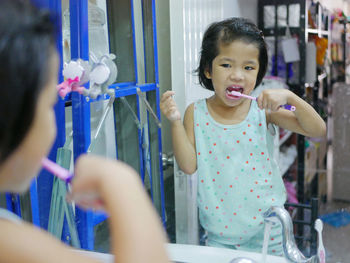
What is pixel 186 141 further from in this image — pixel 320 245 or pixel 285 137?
pixel 320 245

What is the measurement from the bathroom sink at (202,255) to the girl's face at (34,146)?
1.21 ft

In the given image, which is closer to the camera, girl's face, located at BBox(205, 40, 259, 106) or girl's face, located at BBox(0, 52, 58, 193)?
girl's face, located at BBox(0, 52, 58, 193)

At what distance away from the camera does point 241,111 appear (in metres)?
0.66

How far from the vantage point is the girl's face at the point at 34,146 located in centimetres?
30

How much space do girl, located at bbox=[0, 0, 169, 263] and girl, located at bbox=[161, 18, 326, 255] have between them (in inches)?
15.3

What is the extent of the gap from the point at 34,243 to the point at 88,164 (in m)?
0.07

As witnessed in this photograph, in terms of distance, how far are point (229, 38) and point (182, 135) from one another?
0.19 metres

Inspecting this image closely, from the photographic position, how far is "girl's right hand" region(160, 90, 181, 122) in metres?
0.72

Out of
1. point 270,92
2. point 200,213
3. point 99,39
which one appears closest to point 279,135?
point 270,92

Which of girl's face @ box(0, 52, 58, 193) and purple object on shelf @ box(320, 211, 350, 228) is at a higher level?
girl's face @ box(0, 52, 58, 193)

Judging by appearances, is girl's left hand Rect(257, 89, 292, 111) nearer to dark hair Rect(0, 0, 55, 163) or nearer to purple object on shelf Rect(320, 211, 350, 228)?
purple object on shelf Rect(320, 211, 350, 228)

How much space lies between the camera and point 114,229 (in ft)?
0.95

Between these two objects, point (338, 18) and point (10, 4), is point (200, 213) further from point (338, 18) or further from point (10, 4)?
point (10, 4)

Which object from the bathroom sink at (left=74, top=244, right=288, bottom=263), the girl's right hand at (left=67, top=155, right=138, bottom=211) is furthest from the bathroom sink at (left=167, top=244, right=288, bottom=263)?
the girl's right hand at (left=67, top=155, right=138, bottom=211)
